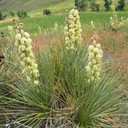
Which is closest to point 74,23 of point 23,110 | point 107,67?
point 107,67

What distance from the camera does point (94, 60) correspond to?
347cm

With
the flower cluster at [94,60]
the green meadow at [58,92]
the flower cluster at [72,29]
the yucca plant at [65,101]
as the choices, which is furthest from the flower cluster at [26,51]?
the flower cluster at [72,29]

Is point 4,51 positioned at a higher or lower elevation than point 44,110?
higher

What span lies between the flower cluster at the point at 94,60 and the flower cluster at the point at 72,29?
1039 mm

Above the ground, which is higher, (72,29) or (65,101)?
(72,29)

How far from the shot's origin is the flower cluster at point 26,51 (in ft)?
10.7

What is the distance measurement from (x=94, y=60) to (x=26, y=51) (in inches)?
29.2

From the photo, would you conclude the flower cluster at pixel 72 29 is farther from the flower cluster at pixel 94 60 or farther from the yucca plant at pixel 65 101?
the flower cluster at pixel 94 60

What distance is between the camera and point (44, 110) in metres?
3.73

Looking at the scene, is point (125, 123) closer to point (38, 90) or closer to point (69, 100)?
point (69, 100)

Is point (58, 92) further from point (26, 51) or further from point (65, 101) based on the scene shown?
point (26, 51)

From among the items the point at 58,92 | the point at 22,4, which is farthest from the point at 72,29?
the point at 22,4

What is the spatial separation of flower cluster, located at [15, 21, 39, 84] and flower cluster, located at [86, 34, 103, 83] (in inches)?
24.4

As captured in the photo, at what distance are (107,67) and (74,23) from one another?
86 centimetres
